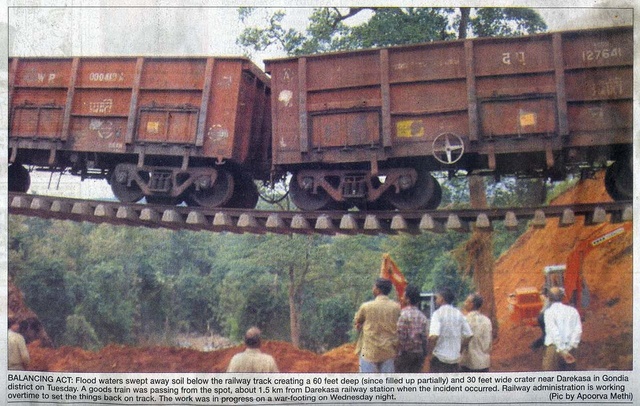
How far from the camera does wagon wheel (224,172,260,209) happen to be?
324 inches

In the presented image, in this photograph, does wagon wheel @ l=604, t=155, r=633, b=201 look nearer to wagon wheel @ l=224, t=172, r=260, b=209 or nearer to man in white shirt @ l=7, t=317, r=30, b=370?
wagon wheel @ l=224, t=172, r=260, b=209

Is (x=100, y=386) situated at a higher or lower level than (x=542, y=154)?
lower

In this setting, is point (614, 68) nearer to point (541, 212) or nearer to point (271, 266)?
point (541, 212)

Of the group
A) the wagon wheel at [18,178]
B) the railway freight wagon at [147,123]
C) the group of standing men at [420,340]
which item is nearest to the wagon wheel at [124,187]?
the railway freight wagon at [147,123]

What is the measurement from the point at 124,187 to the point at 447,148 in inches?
139

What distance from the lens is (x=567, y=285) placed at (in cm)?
704

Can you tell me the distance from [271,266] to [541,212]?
2.77 meters

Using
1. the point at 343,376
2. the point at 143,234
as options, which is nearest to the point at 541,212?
the point at 343,376

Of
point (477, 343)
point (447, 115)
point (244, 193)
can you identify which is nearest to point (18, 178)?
point (244, 193)

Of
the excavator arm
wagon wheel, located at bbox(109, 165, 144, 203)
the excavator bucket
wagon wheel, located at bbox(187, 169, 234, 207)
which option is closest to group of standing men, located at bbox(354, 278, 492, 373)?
the excavator bucket

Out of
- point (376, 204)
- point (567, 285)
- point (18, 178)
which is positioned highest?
point (18, 178)

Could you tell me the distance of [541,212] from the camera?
24.0 ft

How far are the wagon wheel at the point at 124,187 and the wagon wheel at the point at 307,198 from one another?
5.52 ft

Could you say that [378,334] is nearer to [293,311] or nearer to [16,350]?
[293,311]
